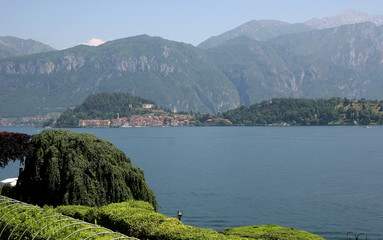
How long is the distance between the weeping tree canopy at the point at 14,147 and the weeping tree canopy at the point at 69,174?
0.50 m

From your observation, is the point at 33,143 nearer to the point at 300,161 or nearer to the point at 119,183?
the point at 119,183

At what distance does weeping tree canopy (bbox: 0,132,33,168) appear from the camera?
27781 mm

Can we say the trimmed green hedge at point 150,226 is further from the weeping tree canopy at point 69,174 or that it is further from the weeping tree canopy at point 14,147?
the weeping tree canopy at point 14,147

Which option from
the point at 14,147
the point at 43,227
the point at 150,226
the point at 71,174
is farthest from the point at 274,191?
the point at 43,227

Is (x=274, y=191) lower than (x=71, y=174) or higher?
lower

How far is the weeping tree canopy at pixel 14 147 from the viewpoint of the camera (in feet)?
91.1

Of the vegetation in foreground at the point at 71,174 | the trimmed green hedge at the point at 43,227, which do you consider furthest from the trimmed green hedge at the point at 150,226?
the vegetation in foreground at the point at 71,174

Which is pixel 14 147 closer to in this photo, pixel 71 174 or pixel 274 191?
pixel 71 174

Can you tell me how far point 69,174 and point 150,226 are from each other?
12818 millimetres

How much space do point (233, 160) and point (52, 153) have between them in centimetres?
7934

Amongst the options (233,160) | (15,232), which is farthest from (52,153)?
(233,160)

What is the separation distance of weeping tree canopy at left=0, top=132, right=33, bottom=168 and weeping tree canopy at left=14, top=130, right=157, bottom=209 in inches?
19.5

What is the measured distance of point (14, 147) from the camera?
91.3 ft

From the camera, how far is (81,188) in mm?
26453
